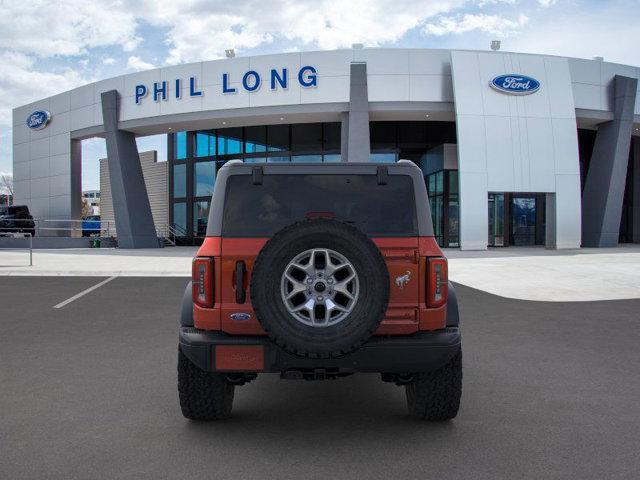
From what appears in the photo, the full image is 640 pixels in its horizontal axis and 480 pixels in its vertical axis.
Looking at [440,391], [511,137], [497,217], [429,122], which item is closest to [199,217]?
[429,122]

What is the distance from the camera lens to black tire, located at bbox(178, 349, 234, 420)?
12.7ft

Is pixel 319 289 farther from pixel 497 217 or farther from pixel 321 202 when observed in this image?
pixel 497 217

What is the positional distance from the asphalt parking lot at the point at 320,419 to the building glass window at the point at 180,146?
30.2m

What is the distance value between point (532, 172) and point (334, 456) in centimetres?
2456

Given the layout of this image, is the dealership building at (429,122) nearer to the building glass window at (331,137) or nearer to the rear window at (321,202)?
the building glass window at (331,137)

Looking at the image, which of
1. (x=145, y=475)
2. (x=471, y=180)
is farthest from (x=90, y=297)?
(x=471, y=180)

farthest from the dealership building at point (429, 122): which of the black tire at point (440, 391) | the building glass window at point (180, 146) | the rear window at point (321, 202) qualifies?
the black tire at point (440, 391)

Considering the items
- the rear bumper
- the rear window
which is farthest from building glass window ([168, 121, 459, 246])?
the rear bumper

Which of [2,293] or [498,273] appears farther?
[498,273]

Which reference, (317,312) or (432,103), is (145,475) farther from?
(432,103)

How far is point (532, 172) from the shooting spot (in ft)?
83.6

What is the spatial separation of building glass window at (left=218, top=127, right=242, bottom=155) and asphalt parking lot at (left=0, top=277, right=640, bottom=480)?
27485 millimetres

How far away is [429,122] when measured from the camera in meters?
30.9

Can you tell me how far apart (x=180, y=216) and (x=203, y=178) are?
3358mm
